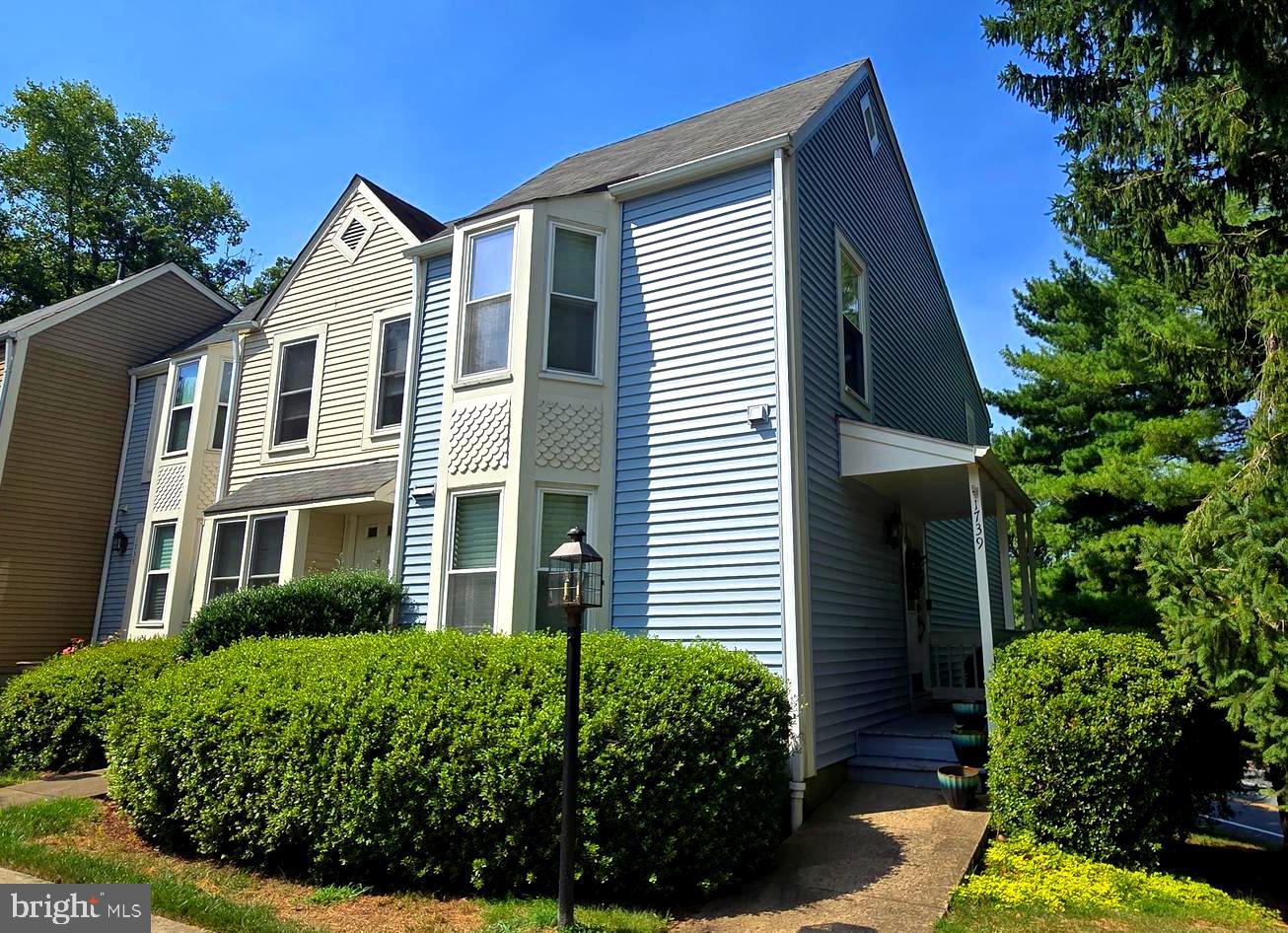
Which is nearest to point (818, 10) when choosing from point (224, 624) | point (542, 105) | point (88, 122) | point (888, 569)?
point (542, 105)

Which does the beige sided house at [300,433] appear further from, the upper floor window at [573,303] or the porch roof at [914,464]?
the porch roof at [914,464]

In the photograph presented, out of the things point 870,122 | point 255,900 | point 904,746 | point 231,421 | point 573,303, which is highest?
point 870,122

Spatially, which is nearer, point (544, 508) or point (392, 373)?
point (544, 508)

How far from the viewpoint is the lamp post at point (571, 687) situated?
15.0ft

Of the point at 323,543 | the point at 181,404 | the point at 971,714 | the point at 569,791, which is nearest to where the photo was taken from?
the point at 569,791

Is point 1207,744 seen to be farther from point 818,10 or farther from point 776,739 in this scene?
point 818,10

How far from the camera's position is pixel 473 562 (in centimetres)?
854

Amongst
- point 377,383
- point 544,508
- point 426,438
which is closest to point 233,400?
point 377,383

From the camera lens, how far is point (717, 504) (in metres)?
7.73

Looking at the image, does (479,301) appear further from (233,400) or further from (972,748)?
(972,748)

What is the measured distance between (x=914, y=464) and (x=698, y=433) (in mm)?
2273

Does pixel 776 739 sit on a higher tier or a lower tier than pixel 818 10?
lower

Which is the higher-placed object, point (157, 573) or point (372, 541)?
point (372, 541)

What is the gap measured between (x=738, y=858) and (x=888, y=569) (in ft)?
18.7
